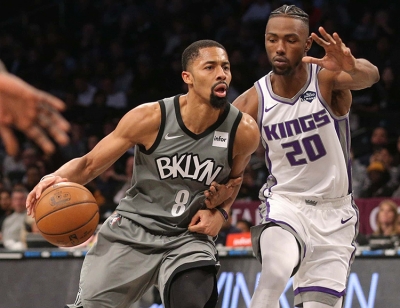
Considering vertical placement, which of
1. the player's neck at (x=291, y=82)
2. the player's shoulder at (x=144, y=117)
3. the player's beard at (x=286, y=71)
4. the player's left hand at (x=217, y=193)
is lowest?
the player's left hand at (x=217, y=193)

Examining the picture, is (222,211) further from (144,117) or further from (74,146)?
(74,146)

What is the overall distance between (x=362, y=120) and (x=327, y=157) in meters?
6.49

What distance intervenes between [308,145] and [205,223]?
2.88ft

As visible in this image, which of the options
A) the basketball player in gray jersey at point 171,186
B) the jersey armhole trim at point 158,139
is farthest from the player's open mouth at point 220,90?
the jersey armhole trim at point 158,139

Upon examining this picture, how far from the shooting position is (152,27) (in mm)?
14484

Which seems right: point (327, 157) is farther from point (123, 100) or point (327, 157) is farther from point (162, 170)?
point (123, 100)

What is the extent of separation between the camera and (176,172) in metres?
4.96

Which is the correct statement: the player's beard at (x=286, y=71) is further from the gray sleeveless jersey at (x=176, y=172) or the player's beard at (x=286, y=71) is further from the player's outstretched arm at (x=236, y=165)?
the gray sleeveless jersey at (x=176, y=172)

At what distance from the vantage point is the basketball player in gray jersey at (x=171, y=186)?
481cm

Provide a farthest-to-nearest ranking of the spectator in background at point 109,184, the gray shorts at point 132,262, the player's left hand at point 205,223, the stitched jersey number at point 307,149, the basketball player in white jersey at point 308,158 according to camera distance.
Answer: the spectator in background at point 109,184 < the stitched jersey number at point 307,149 < the basketball player in white jersey at point 308,158 < the player's left hand at point 205,223 < the gray shorts at point 132,262

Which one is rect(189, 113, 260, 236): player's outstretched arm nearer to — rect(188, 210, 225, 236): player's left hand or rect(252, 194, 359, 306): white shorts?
rect(188, 210, 225, 236): player's left hand

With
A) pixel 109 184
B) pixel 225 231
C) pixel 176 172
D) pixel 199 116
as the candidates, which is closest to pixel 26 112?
pixel 176 172

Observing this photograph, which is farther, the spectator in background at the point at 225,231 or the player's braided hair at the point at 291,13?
the spectator in background at the point at 225,231

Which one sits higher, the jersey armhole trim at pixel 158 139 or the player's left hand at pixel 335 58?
the player's left hand at pixel 335 58
